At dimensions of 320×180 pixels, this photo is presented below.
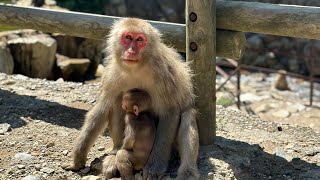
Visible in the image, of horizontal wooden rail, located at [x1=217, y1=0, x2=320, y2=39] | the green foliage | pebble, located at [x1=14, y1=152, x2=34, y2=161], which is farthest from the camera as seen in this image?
the green foliage

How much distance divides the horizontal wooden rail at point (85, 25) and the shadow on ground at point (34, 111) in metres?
0.74

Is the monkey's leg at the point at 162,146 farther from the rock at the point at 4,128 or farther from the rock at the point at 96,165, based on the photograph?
the rock at the point at 4,128

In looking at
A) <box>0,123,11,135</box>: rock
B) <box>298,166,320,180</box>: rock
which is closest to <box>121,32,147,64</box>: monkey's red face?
<box>0,123,11,135</box>: rock

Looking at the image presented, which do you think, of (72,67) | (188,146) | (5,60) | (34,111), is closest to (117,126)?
(188,146)

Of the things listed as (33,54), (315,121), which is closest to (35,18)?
(33,54)

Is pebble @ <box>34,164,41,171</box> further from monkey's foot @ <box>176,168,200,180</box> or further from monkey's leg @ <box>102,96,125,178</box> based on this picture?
monkey's foot @ <box>176,168,200,180</box>

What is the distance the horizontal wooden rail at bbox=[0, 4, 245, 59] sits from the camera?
4.54 m

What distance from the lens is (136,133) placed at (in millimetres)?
4074

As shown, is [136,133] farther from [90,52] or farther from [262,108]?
[262,108]

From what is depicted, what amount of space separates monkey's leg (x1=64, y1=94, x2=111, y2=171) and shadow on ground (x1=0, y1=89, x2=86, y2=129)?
0.85 metres

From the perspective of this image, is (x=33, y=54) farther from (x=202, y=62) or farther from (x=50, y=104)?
(x=202, y=62)

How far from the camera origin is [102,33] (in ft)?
16.8

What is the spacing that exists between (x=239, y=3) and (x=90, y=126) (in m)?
1.54

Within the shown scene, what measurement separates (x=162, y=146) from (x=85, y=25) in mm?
1649
